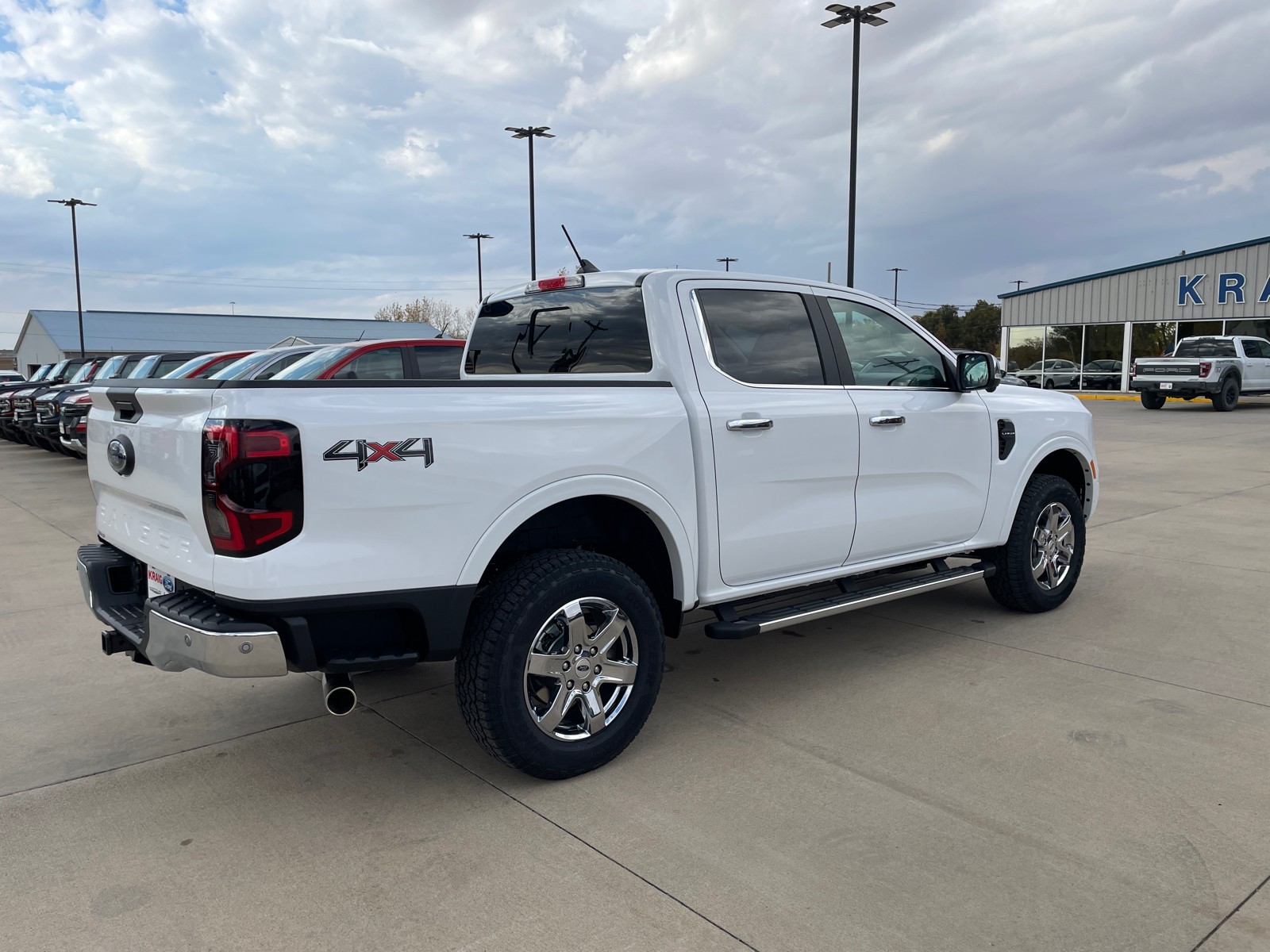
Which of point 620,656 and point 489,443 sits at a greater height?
point 489,443

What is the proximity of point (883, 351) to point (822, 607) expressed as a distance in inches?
54.6

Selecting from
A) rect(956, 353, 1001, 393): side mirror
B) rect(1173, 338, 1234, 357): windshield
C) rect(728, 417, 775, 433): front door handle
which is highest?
rect(1173, 338, 1234, 357): windshield

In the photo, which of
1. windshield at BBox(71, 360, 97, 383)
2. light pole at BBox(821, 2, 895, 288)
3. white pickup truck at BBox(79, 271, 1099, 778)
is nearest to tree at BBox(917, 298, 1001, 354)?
light pole at BBox(821, 2, 895, 288)

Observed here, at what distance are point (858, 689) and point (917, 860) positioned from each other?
5.11 feet

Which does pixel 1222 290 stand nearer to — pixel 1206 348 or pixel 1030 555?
pixel 1206 348

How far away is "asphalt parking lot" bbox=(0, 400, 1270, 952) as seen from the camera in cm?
266

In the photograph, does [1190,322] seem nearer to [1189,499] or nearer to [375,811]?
[1189,499]

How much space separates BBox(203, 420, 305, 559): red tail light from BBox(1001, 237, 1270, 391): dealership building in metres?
35.3

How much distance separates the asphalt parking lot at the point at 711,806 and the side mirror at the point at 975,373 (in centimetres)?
138

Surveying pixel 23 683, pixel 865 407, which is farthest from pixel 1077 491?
pixel 23 683

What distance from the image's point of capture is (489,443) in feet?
10.6

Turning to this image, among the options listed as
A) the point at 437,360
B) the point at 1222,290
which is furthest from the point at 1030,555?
the point at 1222,290

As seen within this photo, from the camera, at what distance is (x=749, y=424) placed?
394 cm

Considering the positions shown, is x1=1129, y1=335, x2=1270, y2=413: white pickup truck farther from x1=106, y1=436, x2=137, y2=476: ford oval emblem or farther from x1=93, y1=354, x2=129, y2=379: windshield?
x1=106, y1=436, x2=137, y2=476: ford oval emblem
